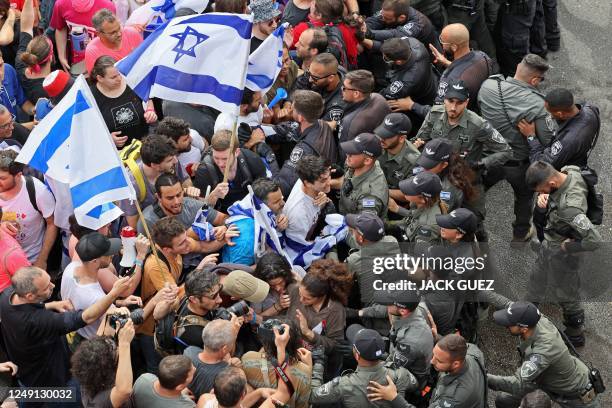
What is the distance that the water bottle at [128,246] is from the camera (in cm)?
774

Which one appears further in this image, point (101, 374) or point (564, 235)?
point (564, 235)

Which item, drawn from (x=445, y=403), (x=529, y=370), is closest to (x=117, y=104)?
(x=445, y=403)

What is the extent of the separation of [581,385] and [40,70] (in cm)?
637

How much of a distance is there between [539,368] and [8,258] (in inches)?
176

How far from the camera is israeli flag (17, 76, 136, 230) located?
7.38m

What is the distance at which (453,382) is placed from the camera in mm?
7102

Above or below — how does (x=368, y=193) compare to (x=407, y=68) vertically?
below

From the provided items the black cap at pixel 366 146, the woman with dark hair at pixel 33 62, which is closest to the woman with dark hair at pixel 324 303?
the black cap at pixel 366 146

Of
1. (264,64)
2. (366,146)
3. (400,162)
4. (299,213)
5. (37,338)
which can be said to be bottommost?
(400,162)

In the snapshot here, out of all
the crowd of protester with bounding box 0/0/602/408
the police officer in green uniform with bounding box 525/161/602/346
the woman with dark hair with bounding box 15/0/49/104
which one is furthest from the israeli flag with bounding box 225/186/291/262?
the woman with dark hair with bounding box 15/0/49/104

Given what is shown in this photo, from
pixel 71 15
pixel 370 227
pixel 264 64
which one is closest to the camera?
pixel 370 227

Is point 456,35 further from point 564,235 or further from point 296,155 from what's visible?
point 564,235

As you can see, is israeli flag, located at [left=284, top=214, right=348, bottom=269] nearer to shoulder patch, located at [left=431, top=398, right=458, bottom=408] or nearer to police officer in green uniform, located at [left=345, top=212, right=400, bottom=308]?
police officer in green uniform, located at [left=345, top=212, right=400, bottom=308]

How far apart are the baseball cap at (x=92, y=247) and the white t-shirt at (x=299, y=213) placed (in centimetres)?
177
